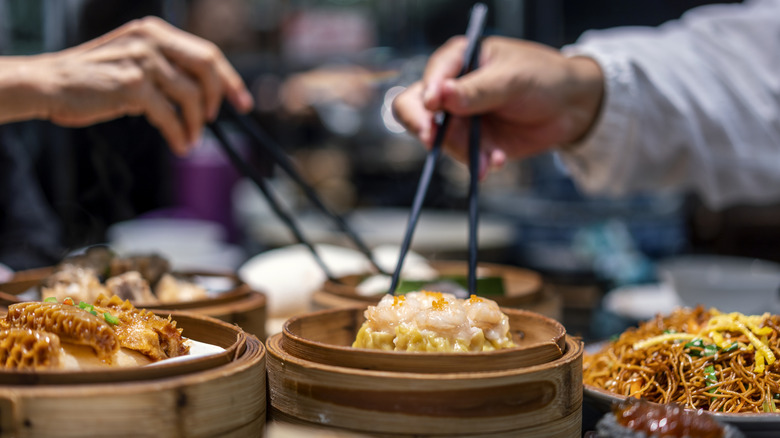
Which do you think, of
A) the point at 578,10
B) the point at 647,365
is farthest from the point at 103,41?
the point at 578,10

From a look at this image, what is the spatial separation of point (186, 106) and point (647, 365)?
1.48 metres

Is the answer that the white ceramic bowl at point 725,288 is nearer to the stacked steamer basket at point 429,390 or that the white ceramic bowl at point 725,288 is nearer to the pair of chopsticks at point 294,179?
the pair of chopsticks at point 294,179

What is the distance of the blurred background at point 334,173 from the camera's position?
11.1 feet

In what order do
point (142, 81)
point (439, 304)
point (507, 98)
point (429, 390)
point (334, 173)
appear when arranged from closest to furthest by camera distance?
point (429, 390) < point (439, 304) < point (142, 81) < point (507, 98) < point (334, 173)

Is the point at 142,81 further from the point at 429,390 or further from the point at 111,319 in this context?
the point at 429,390

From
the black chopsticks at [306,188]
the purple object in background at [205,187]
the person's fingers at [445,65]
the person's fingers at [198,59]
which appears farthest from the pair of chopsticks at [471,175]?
the purple object in background at [205,187]

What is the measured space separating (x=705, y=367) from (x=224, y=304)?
1091mm

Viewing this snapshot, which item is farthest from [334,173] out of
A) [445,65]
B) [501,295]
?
[501,295]

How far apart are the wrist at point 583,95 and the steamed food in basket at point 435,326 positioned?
4.71 ft

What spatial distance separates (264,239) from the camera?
15.6 feet

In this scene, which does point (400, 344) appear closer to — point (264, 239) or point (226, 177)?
point (264, 239)

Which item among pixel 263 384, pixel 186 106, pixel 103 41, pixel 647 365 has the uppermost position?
pixel 103 41

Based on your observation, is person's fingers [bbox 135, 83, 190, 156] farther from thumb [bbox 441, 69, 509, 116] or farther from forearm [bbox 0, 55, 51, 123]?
thumb [bbox 441, 69, 509, 116]

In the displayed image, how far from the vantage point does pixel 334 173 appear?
6566 millimetres
